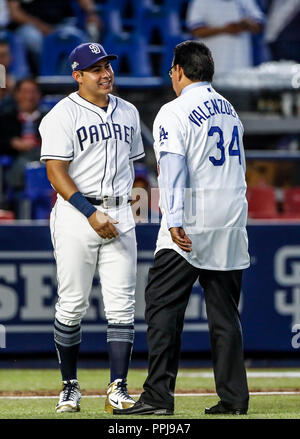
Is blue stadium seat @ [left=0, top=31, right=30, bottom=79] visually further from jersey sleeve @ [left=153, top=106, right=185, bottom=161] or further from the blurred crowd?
jersey sleeve @ [left=153, top=106, right=185, bottom=161]

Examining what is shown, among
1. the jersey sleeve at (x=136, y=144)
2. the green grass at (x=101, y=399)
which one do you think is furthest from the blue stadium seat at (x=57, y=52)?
the jersey sleeve at (x=136, y=144)

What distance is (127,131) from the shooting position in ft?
18.8

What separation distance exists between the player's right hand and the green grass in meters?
0.94

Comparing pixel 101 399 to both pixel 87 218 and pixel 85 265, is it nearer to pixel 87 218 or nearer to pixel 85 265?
pixel 85 265

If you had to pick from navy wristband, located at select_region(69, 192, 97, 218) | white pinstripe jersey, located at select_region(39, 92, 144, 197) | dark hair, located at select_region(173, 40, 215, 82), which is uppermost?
dark hair, located at select_region(173, 40, 215, 82)

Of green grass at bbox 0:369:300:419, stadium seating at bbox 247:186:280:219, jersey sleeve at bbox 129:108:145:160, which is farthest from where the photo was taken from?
stadium seating at bbox 247:186:280:219

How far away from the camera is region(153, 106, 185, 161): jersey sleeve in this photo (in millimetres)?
5145

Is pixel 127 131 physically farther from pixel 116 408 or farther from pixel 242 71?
pixel 242 71

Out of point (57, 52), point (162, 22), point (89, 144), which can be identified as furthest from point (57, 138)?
point (162, 22)

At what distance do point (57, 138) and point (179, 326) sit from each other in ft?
3.90

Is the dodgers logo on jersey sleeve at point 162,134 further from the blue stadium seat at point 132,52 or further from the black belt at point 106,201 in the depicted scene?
the blue stadium seat at point 132,52

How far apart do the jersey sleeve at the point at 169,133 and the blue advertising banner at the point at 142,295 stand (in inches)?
A: 128

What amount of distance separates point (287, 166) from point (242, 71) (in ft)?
7.85

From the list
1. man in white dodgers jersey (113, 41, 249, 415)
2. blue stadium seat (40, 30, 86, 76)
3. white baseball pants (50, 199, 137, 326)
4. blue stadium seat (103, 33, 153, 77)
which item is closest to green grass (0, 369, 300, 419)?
man in white dodgers jersey (113, 41, 249, 415)
